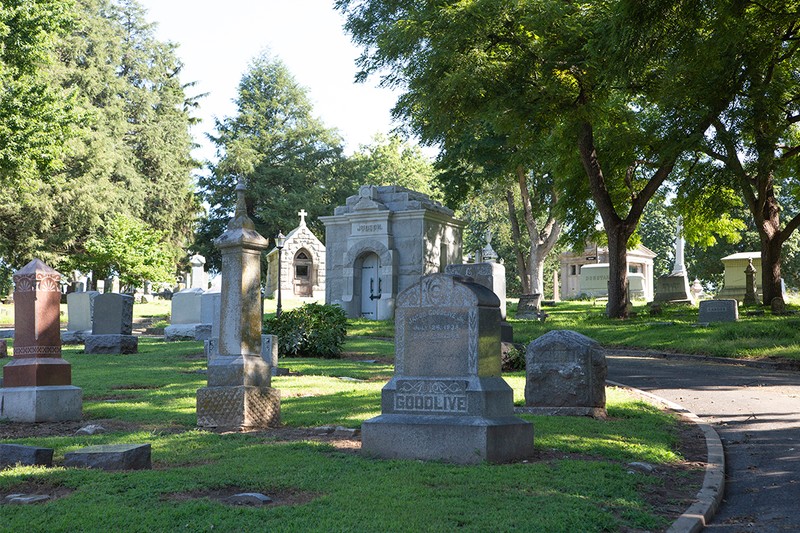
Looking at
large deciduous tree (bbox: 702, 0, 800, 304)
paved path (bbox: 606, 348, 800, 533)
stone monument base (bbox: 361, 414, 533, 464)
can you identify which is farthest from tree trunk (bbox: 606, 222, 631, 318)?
stone monument base (bbox: 361, 414, 533, 464)

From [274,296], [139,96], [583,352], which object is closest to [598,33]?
[583,352]

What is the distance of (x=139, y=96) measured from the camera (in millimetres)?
52781

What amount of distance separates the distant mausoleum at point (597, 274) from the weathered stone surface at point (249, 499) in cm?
4055

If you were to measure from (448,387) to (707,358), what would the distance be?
13.8 metres

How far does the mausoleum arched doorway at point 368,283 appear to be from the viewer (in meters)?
31.7

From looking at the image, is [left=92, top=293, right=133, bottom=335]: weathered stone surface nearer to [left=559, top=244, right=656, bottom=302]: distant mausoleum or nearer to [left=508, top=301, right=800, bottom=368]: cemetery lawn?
[left=508, top=301, right=800, bottom=368]: cemetery lawn

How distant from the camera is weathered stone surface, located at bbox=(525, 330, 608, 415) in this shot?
34.3 ft

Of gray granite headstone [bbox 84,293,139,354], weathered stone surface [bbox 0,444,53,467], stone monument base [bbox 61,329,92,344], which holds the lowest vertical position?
weathered stone surface [bbox 0,444,53,467]

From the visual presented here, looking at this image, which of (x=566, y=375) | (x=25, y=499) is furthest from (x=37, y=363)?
(x=566, y=375)

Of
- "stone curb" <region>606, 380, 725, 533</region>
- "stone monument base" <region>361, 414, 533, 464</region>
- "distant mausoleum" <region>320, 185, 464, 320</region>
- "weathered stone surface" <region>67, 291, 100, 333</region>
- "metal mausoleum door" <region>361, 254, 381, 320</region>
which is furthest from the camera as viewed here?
"metal mausoleum door" <region>361, 254, 381, 320</region>

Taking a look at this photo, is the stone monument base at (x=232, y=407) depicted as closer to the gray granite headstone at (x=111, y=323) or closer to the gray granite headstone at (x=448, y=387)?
the gray granite headstone at (x=448, y=387)

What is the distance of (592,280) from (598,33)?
1362 inches

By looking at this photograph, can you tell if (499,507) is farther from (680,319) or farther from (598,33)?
(680,319)

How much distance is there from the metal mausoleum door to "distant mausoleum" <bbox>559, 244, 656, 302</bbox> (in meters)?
18.5
